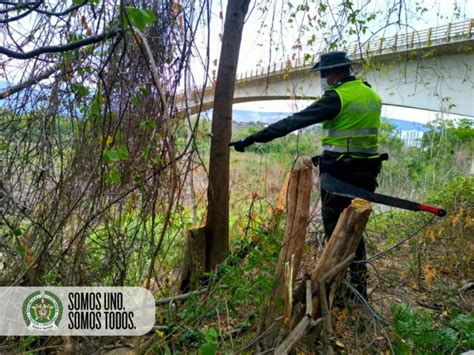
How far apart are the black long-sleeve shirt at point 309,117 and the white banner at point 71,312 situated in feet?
4.75

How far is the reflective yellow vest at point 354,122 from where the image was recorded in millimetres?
2761

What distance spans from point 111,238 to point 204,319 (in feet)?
2.67

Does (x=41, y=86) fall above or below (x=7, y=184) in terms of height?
above

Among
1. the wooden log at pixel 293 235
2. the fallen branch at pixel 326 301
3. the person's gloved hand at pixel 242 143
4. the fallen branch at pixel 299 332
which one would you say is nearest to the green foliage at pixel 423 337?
the fallen branch at pixel 326 301

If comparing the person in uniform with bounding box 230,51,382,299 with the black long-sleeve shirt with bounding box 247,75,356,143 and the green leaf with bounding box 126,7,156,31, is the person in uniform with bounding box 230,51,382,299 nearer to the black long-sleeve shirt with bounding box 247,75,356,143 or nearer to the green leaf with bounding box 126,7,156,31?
→ the black long-sleeve shirt with bounding box 247,75,356,143

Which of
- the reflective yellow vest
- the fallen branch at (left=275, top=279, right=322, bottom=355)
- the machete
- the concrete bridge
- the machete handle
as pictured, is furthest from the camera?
the concrete bridge

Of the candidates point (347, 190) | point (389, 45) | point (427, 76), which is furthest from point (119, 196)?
point (427, 76)

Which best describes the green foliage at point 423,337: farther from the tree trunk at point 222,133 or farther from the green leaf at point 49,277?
the green leaf at point 49,277

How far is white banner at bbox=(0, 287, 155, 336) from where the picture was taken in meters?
2.27

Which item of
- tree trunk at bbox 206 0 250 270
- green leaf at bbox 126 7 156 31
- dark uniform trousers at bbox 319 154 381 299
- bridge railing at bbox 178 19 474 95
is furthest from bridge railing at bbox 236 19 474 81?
green leaf at bbox 126 7 156 31

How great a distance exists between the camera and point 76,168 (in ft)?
7.57

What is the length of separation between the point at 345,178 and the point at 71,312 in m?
2.21

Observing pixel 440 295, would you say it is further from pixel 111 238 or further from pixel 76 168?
pixel 76 168

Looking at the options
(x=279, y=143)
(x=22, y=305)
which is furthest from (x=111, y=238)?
(x=279, y=143)
